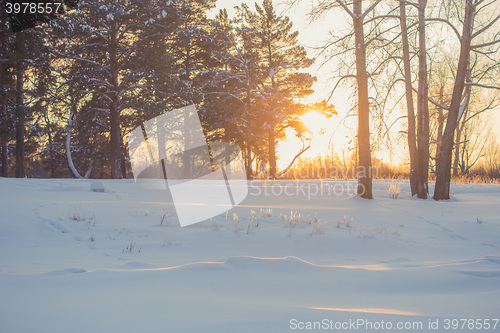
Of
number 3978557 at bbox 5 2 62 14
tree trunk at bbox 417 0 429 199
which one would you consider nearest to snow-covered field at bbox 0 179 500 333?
tree trunk at bbox 417 0 429 199

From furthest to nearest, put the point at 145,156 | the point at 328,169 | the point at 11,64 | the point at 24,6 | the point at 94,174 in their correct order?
the point at 94,174, the point at 145,156, the point at 328,169, the point at 11,64, the point at 24,6

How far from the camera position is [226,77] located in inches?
893

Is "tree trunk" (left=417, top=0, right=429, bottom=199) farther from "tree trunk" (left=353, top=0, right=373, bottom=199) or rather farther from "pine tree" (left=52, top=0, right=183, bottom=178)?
"pine tree" (left=52, top=0, right=183, bottom=178)

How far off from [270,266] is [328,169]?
1995cm

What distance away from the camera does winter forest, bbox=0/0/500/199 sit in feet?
30.5

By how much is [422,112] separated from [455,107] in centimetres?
87

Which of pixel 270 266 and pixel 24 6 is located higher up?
pixel 24 6

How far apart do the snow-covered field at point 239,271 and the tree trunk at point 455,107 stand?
272 centimetres

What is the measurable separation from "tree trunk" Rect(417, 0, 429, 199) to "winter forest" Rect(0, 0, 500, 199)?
0.03m

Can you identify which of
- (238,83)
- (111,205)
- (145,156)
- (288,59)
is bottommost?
(111,205)

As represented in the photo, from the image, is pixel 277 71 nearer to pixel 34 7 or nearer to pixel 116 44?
pixel 116 44

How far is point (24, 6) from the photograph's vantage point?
8359 millimetres

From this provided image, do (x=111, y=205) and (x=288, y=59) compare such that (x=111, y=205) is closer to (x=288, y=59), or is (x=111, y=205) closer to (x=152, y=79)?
(x=152, y=79)

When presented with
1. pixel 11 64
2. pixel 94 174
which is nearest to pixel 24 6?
pixel 11 64
